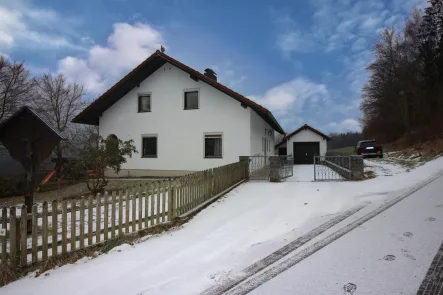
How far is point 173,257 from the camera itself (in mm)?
5223

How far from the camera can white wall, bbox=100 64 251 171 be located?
54.4 ft

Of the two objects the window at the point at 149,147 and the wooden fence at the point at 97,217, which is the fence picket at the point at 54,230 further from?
the window at the point at 149,147

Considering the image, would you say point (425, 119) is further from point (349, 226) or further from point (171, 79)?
point (349, 226)

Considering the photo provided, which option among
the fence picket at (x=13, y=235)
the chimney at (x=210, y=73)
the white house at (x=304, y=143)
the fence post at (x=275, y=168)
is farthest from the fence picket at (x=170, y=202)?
the white house at (x=304, y=143)

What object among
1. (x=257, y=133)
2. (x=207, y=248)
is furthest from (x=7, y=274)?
(x=257, y=133)

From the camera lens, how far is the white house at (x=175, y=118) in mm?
Result: 16594

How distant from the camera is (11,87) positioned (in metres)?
22.1

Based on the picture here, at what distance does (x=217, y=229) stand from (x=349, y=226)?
9.25 feet

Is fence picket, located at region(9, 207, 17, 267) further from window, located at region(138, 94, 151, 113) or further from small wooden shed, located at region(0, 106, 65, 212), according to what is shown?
window, located at region(138, 94, 151, 113)

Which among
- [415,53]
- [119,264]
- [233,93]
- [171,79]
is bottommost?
[119,264]

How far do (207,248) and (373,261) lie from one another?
276cm

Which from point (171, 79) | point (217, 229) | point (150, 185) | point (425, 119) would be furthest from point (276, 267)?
point (425, 119)

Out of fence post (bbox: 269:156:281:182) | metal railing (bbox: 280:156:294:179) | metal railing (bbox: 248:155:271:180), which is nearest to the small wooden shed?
fence post (bbox: 269:156:281:182)

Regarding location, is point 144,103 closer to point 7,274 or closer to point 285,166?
point 285,166
